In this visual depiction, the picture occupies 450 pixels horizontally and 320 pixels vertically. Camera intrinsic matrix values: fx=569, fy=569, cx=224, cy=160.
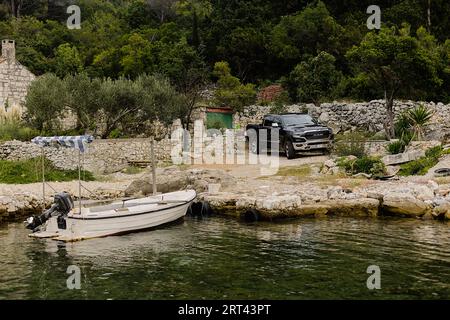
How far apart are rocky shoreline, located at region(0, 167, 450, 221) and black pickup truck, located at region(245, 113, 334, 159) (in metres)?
3.78

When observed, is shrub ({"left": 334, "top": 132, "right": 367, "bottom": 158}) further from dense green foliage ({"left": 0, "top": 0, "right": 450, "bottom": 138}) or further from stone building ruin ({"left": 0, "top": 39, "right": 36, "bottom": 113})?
stone building ruin ({"left": 0, "top": 39, "right": 36, "bottom": 113})

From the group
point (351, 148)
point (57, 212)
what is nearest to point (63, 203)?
point (57, 212)

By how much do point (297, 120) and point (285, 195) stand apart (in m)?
8.84

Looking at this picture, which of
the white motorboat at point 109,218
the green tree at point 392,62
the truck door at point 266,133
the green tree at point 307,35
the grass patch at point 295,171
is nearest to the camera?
the white motorboat at point 109,218

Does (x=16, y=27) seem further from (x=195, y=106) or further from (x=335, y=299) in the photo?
(x=335, y=299)

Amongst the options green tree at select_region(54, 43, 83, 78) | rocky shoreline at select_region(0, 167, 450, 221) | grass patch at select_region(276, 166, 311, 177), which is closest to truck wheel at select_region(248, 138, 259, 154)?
grass patch at select_region(276, 166, 311, 177)

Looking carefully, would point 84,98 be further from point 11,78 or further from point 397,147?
point 397,147

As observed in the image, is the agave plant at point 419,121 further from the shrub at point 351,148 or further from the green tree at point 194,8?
the green tree at point 194,8

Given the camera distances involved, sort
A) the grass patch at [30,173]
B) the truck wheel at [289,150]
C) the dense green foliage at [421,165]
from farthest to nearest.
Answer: the truck wheel at [289,150], the grass patch at [30,173], the dense green foliage at [421,165]

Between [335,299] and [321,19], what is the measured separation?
3571 cm

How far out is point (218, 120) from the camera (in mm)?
35938

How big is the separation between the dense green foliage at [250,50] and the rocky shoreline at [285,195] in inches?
337

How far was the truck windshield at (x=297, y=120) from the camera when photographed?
2673 cm

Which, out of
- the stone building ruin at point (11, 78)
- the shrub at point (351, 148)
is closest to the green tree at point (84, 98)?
the stone building ruin at point (11, 78)
